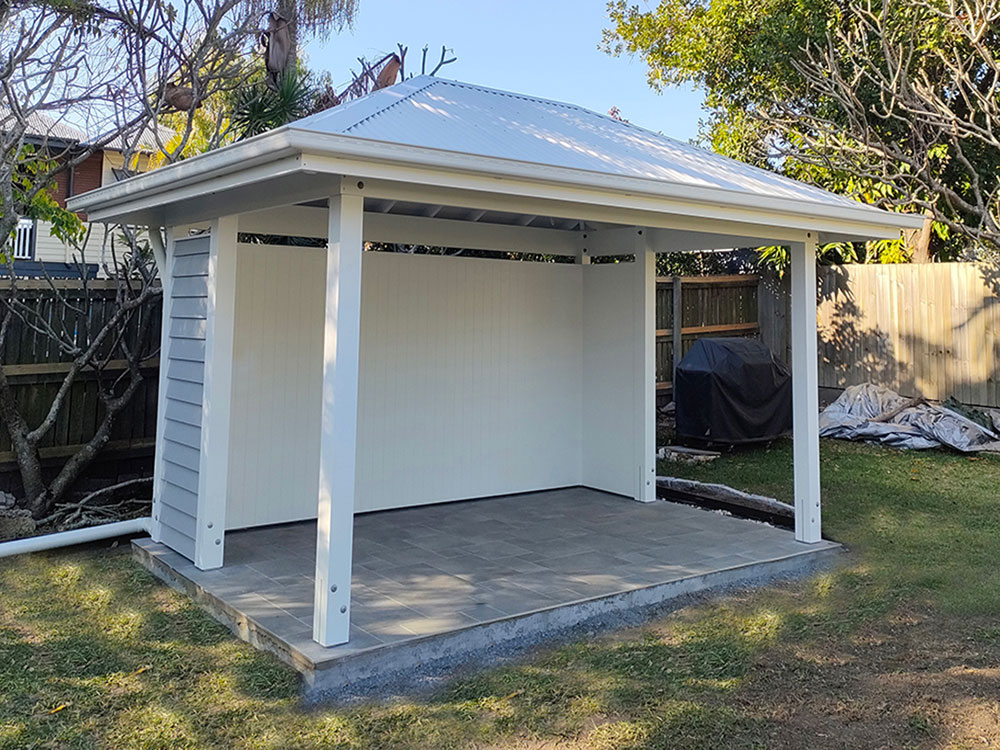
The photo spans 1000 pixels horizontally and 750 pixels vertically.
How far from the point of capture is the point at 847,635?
3.84m

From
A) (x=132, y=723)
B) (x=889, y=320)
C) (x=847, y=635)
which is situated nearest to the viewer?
(x=132, y=723)

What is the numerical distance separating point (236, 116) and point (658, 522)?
5104 millimetres

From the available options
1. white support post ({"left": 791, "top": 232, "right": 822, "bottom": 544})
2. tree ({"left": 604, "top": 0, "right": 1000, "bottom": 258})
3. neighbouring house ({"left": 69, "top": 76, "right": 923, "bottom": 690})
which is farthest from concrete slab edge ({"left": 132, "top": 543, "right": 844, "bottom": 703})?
tree ({"left": 604, "top": 0, "right": 1000, "bottom": 258})

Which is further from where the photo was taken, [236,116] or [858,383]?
[858,383]

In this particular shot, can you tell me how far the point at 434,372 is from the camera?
6.13 meters

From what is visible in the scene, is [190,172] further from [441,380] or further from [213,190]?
[441,380]

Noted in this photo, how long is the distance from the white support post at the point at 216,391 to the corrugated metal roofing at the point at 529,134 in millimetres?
1060

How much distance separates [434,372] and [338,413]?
9.24 ft

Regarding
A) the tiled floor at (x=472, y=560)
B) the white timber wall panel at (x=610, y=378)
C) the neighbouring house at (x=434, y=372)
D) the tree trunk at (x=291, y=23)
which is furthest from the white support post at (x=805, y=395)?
the tree trunk at (x=291, y=23)

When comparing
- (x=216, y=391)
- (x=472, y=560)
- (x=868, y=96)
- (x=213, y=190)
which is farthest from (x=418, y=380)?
(x=868, y=96)

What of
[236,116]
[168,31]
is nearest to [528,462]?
[236,116]

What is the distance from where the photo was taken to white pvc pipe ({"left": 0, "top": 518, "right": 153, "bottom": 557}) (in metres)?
4.79

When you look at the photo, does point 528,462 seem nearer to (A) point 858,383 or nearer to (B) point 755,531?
(B) point 755,531

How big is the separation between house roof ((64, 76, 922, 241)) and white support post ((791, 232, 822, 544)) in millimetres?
264
